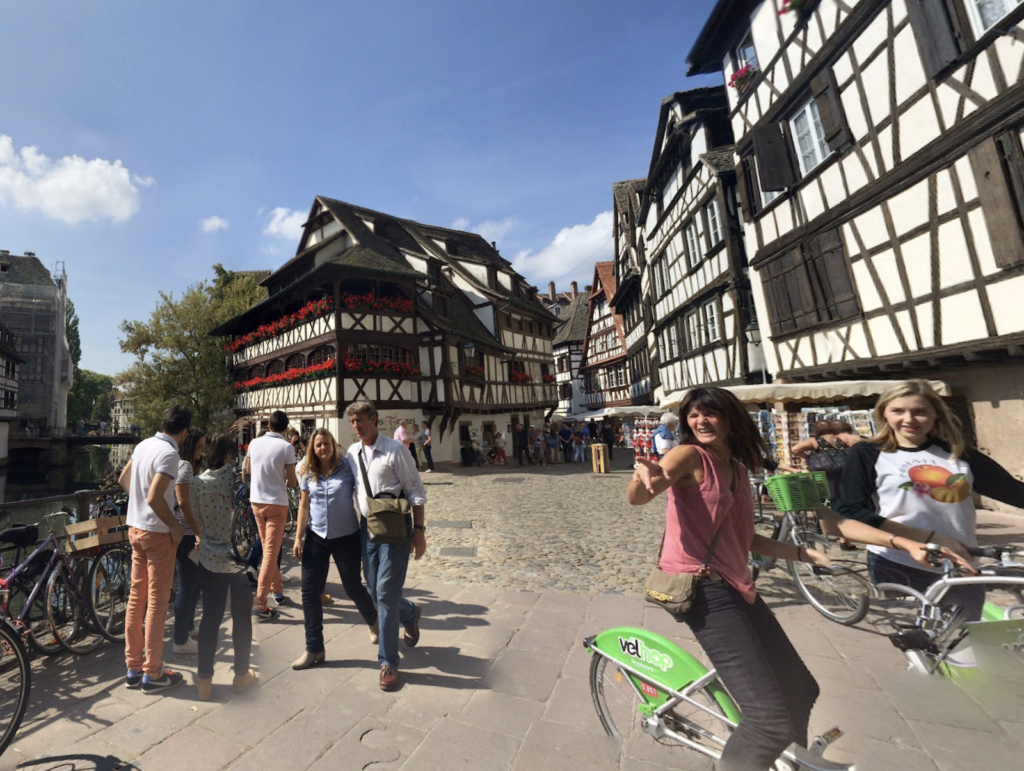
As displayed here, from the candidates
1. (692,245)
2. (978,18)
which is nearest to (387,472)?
(978,18)

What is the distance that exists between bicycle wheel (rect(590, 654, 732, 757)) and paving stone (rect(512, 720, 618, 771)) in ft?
0.33

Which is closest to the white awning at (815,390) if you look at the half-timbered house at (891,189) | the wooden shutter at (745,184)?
the half-timbered house at (891,189)

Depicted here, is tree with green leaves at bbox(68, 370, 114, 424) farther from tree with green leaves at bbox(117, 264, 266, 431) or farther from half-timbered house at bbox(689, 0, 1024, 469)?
half-timbered house at bbox(689, 0, 1024, 469)

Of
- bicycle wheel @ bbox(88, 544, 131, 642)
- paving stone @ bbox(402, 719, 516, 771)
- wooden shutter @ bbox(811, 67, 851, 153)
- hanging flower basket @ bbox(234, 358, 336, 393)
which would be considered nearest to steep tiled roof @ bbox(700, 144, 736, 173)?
wooden shutter @ bbox(811, 67, 851, 153)

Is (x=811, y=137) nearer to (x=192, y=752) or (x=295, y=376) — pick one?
(x=192, y=752)

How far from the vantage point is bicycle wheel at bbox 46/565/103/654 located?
3715mm

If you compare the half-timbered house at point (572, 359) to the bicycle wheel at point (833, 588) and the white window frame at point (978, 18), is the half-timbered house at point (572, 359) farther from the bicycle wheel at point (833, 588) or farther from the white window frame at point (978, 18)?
the bicycle wheel at point (833, 588)

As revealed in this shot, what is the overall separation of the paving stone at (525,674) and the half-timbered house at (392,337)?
17.3 metres

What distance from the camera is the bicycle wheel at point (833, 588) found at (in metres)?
3.79

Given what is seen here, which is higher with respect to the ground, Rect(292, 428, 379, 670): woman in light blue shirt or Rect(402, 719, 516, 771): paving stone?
Rect(292, 428, 379, 670): woman in light blue shirt

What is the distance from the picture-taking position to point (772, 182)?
11.4 metres

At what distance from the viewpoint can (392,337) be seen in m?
21.2

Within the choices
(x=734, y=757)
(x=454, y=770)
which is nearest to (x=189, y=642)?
(x=454, y=770)

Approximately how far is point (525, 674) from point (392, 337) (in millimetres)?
19104
